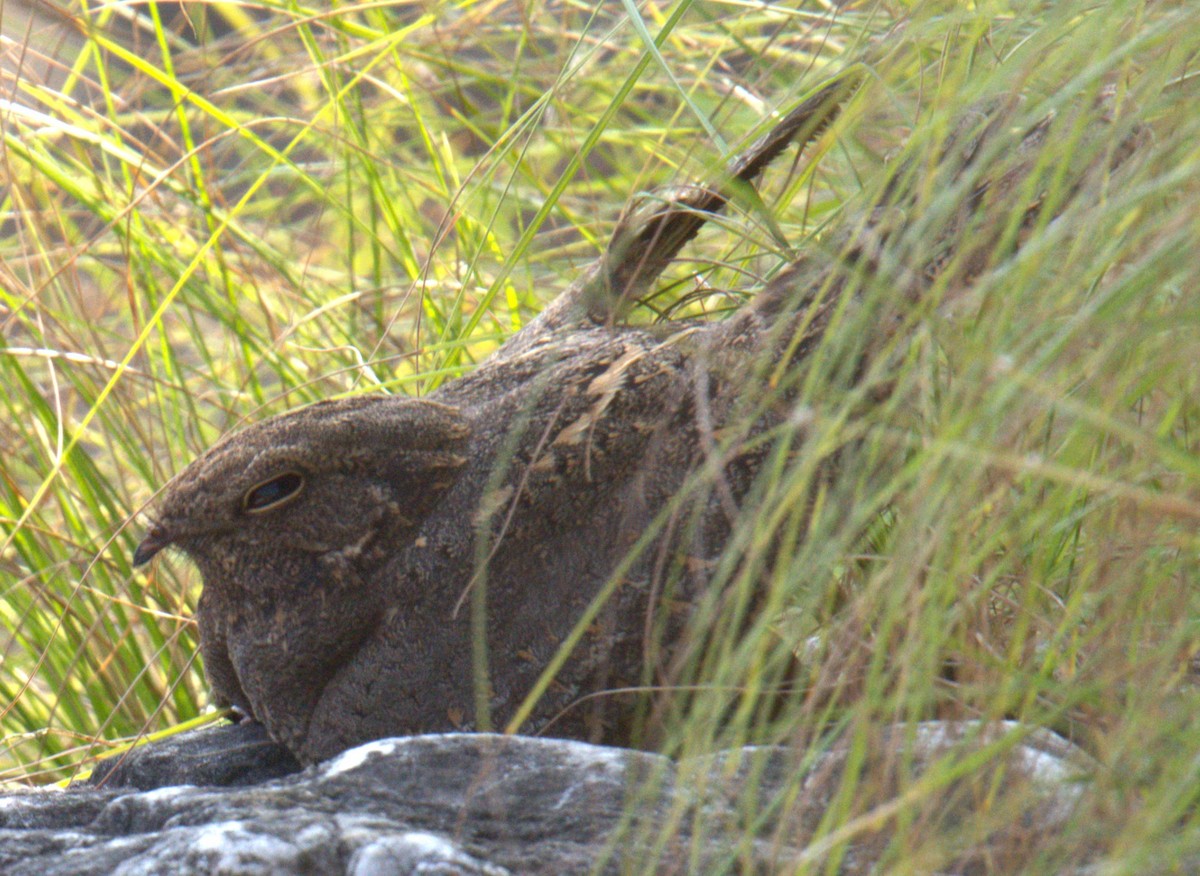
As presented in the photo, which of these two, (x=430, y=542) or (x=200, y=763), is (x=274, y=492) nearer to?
(x=430, y=542)

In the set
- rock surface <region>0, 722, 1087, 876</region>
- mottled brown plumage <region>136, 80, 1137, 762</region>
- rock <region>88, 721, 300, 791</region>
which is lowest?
rock <region>88, 721, 300, 791</region>

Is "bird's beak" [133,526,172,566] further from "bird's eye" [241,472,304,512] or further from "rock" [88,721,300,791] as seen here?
"rock" [88,721,300,791]

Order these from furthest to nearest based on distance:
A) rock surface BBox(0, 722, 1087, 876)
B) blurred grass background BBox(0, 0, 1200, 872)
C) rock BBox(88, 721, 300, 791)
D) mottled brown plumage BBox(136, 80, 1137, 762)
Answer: rock BBox(88, 721, 300, 791) → mottled brown plumage BBox(136, 80, 1137, 762) → rock surface BBox(0, 722, 1087, 876) → blurred grass background BBox(0, 0, 1200, 872)

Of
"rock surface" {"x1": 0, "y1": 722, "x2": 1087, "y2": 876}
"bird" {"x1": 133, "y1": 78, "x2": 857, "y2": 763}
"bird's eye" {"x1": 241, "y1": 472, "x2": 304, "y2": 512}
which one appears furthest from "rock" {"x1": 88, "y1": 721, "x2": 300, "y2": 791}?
"bird's eye" {"x1": 241, "y1": 472, "x2": 304, "y2": 512}

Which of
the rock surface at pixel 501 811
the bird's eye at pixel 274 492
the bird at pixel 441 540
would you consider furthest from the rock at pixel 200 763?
the bird's eye at pixel 274 492

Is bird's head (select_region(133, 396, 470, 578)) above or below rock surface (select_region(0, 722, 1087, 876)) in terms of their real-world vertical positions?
above

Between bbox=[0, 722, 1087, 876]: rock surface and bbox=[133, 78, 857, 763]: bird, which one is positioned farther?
bbox=[133, 78, 857, 763]: bird

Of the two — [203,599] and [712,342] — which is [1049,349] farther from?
[203,599]

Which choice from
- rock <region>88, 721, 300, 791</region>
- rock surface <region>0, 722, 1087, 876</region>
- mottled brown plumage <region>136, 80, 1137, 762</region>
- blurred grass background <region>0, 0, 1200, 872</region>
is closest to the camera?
blurred grass background <region>0, 0, 1200, 872</region>

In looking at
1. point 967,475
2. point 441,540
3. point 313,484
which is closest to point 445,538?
point 441,540

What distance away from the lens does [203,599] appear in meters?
1.64

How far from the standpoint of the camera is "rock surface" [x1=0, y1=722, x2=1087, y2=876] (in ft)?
3.29

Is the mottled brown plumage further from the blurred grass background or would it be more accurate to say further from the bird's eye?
the blurred grass background

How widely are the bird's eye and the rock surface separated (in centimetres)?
34
